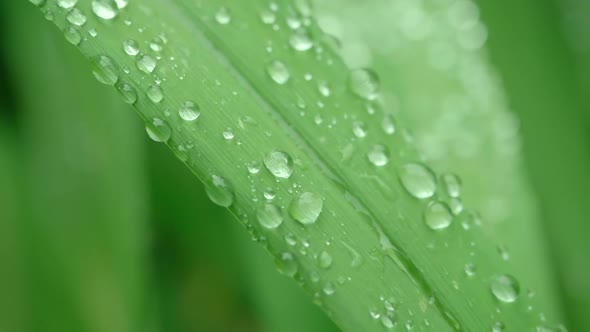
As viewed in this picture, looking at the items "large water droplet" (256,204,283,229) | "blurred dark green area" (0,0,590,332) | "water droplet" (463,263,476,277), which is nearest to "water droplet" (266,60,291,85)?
"large water droplet" (256,204,283,229)

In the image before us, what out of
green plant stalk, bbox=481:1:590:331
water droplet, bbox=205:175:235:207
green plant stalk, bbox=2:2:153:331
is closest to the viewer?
water droplet, bbox=205:175:235:207

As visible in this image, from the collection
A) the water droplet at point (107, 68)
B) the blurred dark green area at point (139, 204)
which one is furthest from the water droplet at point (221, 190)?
the blurred dark green area at point (139, 204)

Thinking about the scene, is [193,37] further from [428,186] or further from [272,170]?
[428,186]

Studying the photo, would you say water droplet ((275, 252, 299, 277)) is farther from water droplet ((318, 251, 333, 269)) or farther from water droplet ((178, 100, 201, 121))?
water droplet ((178, 100, 201, 121))

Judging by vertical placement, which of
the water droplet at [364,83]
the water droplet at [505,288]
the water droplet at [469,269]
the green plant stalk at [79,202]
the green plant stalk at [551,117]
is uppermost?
the green plant stalk at [551,117]

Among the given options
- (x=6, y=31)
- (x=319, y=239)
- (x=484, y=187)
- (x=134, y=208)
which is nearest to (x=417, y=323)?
(x=319, y=239)

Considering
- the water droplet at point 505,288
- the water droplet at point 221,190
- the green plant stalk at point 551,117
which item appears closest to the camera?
the water droplet at point 221,190

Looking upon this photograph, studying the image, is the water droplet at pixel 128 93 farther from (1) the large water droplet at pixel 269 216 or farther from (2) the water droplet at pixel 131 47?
(1) the large water droplet at pixel 269 216
